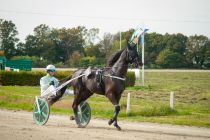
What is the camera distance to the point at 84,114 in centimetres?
1355

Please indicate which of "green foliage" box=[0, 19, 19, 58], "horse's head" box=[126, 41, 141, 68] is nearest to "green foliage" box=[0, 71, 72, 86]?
"horse's head" box=[126, 41, 141, 68]

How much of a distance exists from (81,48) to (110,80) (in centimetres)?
5586

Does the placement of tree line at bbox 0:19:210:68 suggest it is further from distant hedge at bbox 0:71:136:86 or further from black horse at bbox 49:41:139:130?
black horse at bbox 49:41:139:130

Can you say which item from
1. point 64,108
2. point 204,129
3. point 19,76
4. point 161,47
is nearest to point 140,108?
point 64,108

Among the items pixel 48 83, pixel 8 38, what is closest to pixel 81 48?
pixel 8 38

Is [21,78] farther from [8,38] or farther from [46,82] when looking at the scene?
[8,38]

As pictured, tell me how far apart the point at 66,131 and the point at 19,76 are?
21.5m

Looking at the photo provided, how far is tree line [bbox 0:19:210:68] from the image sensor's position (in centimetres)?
6359

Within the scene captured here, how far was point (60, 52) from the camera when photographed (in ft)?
220

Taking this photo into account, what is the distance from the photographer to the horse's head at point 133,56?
41.1 ft

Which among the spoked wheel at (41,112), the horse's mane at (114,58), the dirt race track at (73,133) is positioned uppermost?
the horse's mane at (114,58)

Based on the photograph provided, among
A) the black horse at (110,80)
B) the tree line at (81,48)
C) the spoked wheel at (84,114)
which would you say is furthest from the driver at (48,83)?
the tree line at (81,48)

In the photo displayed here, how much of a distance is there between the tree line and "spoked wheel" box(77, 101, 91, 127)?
141 ft

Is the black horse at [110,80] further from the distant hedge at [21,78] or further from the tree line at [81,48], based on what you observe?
the tree line at [81,48]
